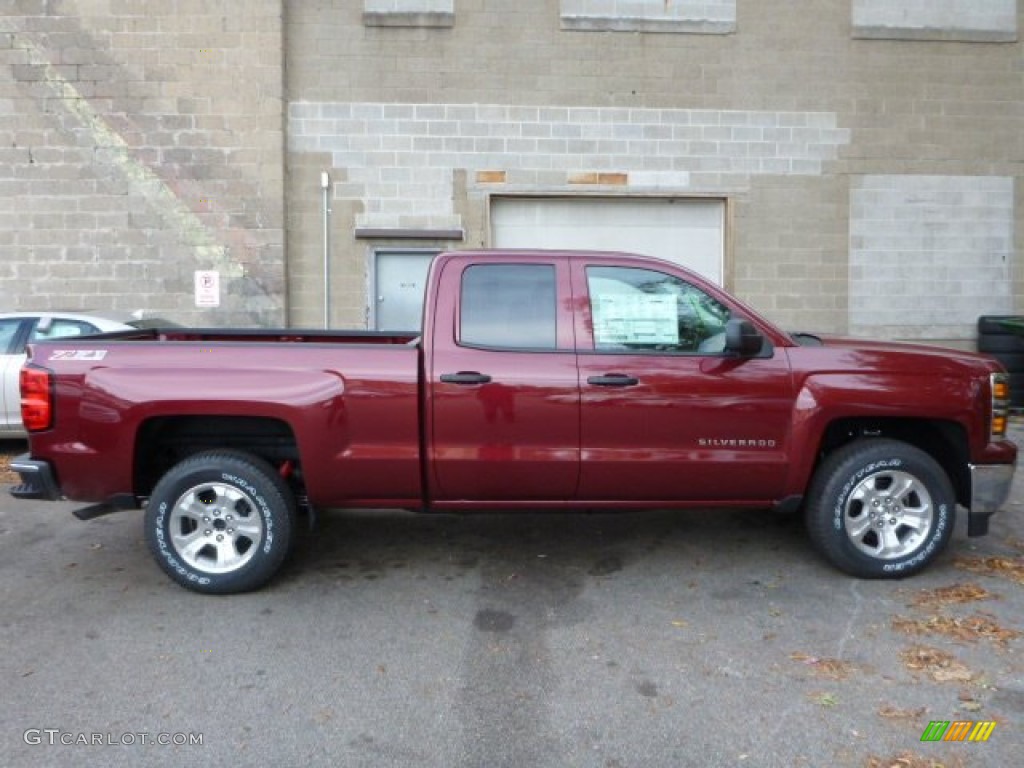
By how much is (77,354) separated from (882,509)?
462 cm

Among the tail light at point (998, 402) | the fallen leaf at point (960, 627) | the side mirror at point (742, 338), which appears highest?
the side mirror at point (742, 338)

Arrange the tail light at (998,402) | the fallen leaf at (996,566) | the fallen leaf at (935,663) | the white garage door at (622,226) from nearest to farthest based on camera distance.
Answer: the fallen leaf at (935,663) < the tail light at (998,402) < the fallen leaf at (996,566) < the white garage door at (622,226)

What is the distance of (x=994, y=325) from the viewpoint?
450 inches

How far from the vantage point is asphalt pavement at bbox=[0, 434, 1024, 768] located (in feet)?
10.4

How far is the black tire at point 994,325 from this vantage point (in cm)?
1129

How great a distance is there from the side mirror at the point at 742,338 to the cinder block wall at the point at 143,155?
7.93 m

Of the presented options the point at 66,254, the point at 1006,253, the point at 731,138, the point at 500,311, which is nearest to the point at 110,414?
the point at 500,311

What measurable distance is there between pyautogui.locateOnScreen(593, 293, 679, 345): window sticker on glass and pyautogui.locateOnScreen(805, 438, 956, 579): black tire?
1246mm

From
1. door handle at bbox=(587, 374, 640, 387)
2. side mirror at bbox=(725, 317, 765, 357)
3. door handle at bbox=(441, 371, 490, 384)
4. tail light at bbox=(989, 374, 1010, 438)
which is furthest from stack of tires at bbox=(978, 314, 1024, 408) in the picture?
door handle at bbox=(441, 371, 490, 384)

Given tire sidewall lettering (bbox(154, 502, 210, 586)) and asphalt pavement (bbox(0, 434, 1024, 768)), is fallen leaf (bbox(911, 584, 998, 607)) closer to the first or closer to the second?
asphalt pavement (bbox(0, 434, 1024, 768))

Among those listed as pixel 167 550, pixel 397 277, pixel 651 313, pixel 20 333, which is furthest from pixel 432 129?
pixel 167 550

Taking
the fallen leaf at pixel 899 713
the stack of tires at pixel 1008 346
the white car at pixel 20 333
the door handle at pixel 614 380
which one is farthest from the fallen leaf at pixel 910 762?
the stack of tires at pixel 1008 346

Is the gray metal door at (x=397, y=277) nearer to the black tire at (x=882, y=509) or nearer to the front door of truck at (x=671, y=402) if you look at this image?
the front door of truck at (x=671, y=402)

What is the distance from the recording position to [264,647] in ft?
13.1
